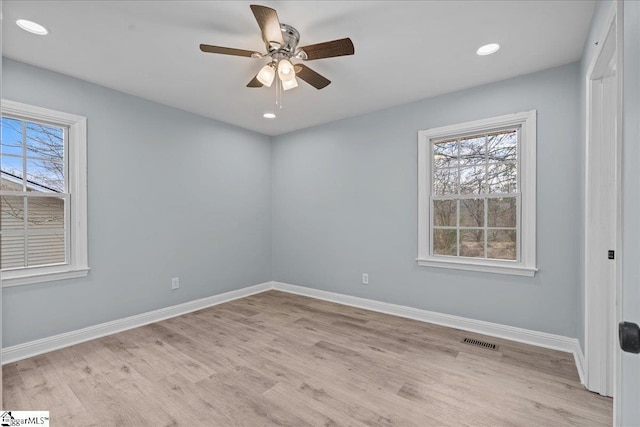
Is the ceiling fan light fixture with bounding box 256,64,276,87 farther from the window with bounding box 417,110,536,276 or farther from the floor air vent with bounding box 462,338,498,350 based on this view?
the floor air vent with bounding box 462,338,498,350

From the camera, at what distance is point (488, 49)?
2.68 metres

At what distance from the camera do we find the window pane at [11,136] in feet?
9.42

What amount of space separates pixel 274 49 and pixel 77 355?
10.2 feet

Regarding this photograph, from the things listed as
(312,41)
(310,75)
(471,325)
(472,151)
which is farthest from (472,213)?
(312,41)

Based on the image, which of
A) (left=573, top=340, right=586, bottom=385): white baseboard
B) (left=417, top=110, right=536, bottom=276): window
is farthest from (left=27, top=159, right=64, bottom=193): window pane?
(left=573, top=340, right=586, bottom=385): white baseboard

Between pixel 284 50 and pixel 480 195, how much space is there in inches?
96.2

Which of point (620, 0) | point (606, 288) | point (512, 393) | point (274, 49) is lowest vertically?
point (512, 393)

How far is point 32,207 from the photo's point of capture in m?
2.99

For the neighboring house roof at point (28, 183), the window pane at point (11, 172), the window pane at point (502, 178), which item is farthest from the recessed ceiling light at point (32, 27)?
the window pane at point (502, 178)

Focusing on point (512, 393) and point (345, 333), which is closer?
point (512, 393)

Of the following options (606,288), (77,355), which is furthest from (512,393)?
(77,355)

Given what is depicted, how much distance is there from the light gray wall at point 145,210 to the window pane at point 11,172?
20.5 inches

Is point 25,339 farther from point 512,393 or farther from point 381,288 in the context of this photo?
point 512,393

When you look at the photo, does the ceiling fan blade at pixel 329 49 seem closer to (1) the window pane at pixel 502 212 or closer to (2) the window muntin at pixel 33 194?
(1) the window pane at pixel 502 212
